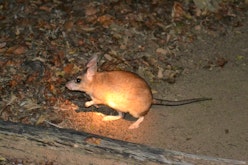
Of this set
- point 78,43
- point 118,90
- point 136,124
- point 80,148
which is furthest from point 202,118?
point 78,43

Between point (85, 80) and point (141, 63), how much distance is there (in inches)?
51.6

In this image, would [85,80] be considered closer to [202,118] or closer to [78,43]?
[78,43]

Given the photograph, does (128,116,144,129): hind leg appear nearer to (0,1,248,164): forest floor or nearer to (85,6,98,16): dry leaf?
(0,1,248,164): forest floor

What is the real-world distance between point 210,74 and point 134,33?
1467mm

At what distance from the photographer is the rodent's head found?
5.12 m

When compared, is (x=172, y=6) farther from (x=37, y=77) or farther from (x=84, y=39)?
(x=37, y=77)

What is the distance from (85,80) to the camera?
5211mm

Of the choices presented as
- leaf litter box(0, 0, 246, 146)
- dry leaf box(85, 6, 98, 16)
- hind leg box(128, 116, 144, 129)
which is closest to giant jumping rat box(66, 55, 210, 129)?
hind leg box(128, 116, 144, 129)

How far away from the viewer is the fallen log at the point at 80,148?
431cm

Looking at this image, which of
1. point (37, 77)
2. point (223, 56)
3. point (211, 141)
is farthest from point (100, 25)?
point (211, 141)

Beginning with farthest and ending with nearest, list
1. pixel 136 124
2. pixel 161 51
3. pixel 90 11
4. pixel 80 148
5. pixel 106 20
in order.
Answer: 1. pixel 90 11
2. pixel 106 20
3. pixel 161 51
4. pixel 136 124
5. pixel 80 148

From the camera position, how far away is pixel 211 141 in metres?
5.08

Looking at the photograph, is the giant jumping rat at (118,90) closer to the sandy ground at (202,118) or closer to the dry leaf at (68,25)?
the sandy ground at (202,118)

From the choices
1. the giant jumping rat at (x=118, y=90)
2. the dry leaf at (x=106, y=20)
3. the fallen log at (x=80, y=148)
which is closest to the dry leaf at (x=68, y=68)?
the giant jumping rat at (x=118, y=90)
